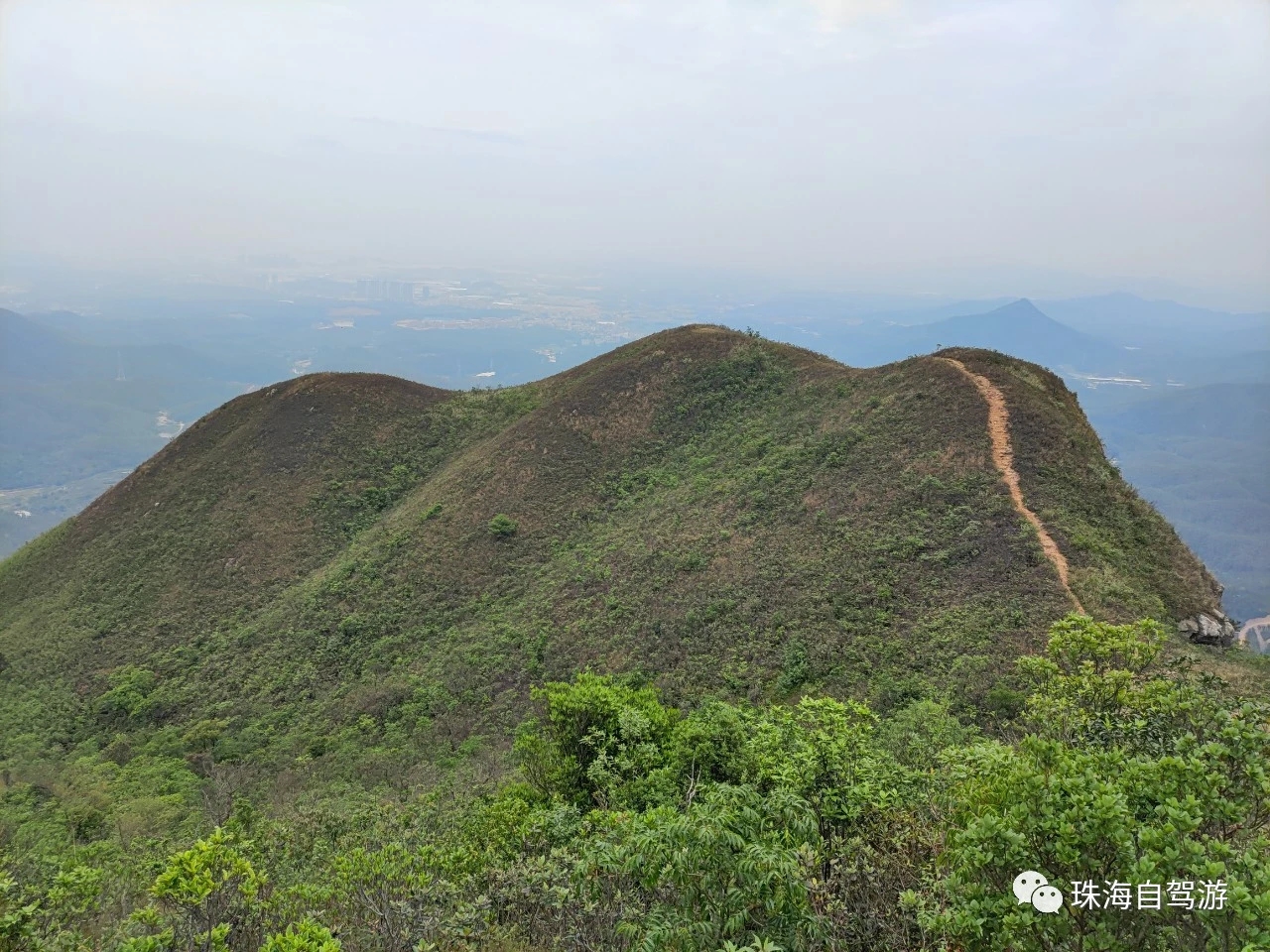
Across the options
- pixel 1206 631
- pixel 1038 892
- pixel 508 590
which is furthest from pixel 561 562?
pixel 1038 892

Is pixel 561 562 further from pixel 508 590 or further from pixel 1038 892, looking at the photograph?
pixel 1038 892

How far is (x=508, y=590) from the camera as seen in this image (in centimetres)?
2742

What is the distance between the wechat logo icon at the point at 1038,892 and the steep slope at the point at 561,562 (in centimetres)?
1068

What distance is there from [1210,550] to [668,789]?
519 ft

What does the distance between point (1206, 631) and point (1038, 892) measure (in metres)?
17.9

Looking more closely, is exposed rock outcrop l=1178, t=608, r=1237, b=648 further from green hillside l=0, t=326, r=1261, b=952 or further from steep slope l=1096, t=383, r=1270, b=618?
steep slope l=1096, t=383, r=1270, b=618

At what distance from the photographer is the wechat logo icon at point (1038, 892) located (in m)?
3.94

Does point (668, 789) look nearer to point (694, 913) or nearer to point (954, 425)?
point (694, 913)

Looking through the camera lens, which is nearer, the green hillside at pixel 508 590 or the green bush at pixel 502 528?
the green hillside at pixel 508 590

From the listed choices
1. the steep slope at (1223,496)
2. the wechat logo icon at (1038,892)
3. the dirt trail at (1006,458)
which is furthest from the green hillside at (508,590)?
the steep slope at (1223,496)

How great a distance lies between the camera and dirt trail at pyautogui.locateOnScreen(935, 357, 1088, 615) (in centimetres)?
1709

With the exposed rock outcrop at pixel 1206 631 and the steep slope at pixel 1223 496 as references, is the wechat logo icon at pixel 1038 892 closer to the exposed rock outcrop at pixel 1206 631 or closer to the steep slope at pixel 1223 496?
the exposed rock outcrop at pixel 1206 631

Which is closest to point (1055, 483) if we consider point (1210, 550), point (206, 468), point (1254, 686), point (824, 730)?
point (1254, 686)

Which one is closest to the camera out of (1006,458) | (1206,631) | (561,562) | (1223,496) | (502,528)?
(1206,631)
